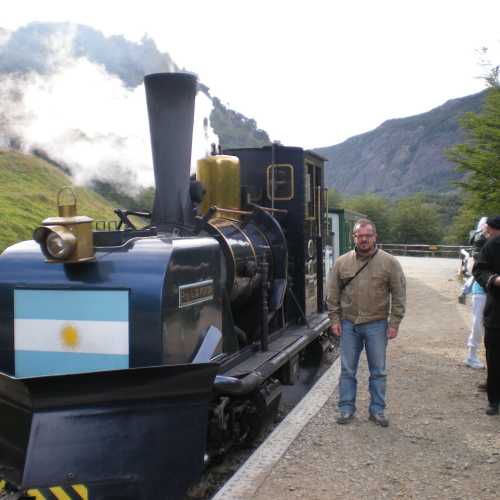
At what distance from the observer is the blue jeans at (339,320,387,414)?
508 centimetres

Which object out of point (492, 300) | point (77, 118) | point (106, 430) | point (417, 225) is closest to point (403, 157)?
point (417, 225)

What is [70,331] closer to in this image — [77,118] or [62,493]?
[62,493]

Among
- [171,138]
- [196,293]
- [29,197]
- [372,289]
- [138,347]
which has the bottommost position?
[138,347]

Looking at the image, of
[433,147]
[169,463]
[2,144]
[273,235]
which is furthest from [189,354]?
[433,147]

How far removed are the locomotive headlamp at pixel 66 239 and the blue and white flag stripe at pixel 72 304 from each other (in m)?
0.21

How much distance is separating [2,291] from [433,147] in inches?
6918

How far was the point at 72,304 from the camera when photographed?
362 cm

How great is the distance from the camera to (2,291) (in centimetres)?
378

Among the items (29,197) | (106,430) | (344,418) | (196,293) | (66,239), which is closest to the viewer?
(106,430)

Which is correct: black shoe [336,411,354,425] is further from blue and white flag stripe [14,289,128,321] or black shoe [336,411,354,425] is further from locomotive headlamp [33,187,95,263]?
locomotive headlamp [33,187,95,263]

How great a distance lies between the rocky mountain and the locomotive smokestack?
154263mm

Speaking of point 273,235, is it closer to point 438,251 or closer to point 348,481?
point 348,481

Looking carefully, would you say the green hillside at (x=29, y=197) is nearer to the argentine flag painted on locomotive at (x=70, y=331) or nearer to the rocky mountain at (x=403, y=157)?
the argentine flag painted on locomotive at (x=70, y=331)

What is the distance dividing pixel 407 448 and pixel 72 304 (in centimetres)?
268
